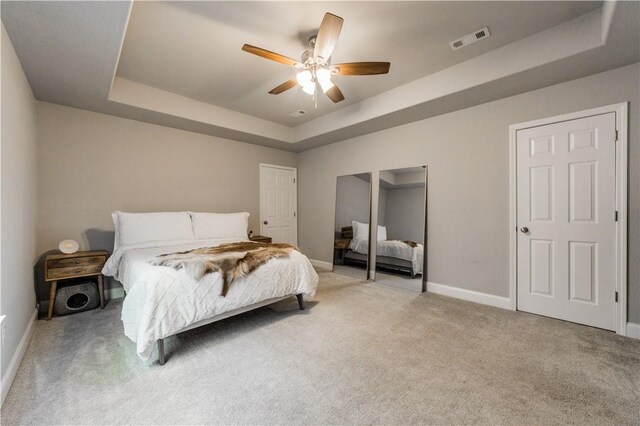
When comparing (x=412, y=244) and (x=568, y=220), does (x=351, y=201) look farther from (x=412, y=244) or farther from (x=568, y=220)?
(x=568, y=220)

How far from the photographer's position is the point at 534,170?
2916 mm

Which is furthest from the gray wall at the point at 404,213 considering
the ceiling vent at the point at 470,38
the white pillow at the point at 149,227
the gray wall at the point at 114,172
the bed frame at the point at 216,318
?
the white pillow at the point at 149,227

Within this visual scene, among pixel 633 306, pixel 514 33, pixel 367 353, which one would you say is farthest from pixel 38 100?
pixel 633 306

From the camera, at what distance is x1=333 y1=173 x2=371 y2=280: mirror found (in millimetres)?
4504

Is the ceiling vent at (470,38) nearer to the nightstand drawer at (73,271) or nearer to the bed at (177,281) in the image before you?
the bed at (177,281)

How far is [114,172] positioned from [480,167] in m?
4.74

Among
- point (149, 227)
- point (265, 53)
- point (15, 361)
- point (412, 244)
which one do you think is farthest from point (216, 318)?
point (412, 244)

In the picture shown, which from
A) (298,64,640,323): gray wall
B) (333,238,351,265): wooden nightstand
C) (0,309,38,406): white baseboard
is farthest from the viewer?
(333,238,351,265): wooden nightstand

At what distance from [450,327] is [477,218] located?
4.77 ft

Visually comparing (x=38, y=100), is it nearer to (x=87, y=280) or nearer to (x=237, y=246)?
(x=87, y=280)

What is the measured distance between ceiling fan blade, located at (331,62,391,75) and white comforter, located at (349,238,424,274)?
242cm

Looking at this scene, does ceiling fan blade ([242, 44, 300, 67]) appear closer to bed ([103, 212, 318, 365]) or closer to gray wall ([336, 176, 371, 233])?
bed ([103, 212, 318, 365])

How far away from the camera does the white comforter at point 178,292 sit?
195 cm

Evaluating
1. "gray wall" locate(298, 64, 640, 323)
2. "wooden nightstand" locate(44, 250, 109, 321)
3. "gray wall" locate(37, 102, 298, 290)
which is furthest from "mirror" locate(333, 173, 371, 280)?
"wooden nightstand" locate(44, 250, 109, 321)
